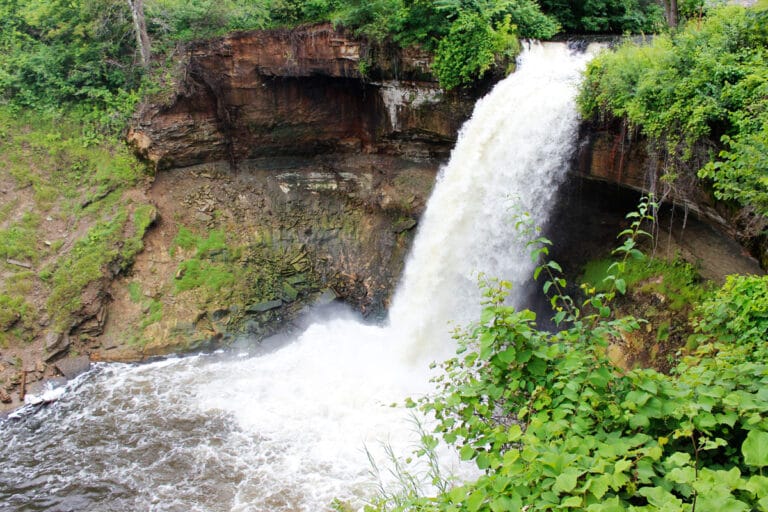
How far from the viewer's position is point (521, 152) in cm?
1049

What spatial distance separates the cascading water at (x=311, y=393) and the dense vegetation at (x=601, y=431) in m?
5.18

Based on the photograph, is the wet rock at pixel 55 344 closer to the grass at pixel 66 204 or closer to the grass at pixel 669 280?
the grass at pixel 66 204

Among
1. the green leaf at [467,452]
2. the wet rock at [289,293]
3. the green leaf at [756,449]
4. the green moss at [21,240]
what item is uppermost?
the green leaf at [756,449]

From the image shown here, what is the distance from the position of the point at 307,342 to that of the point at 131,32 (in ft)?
37.3

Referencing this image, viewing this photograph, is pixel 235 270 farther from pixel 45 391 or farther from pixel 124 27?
pixel 124 27

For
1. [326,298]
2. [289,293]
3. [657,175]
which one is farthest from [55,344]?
[657,175]

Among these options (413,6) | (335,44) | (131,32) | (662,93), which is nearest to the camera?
(662,93)

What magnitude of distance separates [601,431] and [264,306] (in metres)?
11.8

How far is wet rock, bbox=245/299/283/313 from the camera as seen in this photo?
13891mm

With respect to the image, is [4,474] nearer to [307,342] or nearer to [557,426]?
[307,342]

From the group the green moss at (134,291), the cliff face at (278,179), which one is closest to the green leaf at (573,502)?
the cliff face at (278,179)

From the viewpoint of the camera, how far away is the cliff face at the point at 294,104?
44.2 feet

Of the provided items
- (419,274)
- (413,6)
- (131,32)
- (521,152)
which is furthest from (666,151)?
(131,32)

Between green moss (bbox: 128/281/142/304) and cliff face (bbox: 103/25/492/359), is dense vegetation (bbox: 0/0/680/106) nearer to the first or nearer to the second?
cliff face (bbox: 103/25/492/359)
